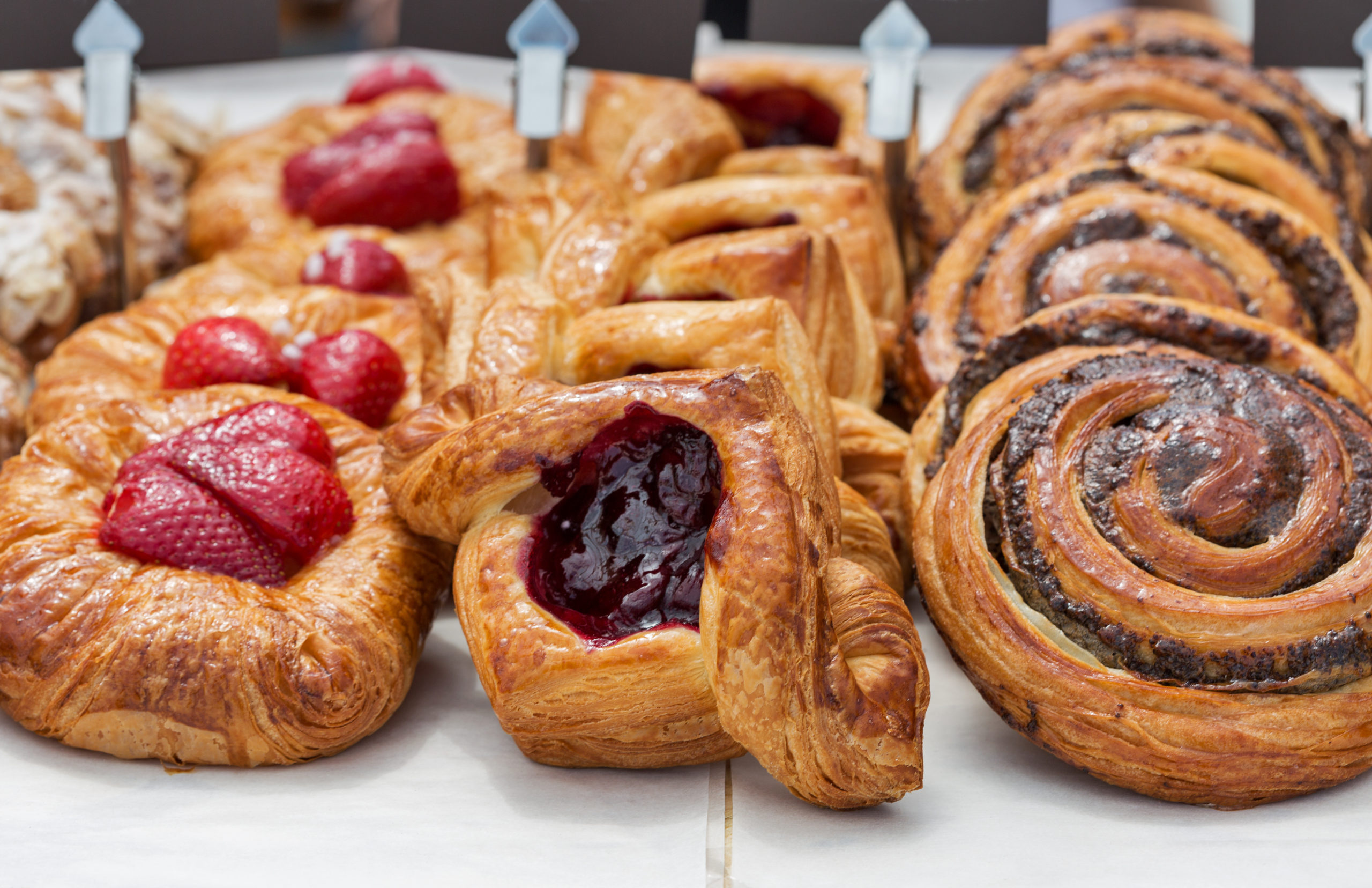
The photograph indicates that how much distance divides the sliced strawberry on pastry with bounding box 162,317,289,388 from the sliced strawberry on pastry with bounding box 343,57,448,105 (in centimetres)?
180

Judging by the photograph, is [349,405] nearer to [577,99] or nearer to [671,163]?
[671,163]

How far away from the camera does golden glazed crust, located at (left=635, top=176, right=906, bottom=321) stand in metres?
2.66

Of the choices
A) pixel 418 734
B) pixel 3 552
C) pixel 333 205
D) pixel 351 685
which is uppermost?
pixel 333 205

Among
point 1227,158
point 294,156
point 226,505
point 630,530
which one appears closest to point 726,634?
point 630,530

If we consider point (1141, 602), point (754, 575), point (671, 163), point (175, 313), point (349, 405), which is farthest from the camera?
point (671, 163)

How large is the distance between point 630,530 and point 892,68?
5.84 feet

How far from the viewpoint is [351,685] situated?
174 cm

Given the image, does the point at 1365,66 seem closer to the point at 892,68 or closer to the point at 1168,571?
the point at 892,68

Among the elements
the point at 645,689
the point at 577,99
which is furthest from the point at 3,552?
the point at 577,99

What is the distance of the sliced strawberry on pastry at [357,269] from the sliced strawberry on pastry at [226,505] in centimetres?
88

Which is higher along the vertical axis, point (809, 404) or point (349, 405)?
point (809, 404)

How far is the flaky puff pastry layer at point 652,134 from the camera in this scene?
3096mm

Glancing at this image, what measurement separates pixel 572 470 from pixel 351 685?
1.47ft

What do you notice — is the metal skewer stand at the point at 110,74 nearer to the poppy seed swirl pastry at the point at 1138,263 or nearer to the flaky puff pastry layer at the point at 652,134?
the flaky puff pastry layer at the point at 652,134
